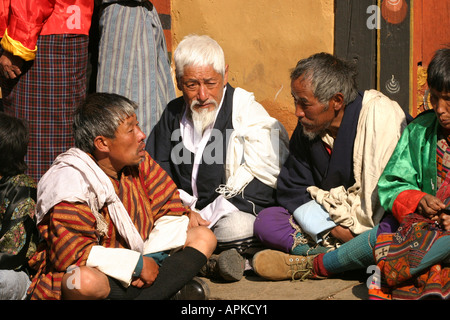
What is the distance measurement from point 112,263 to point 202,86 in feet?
6.36

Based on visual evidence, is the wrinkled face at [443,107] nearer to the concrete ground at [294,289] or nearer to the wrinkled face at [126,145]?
the concrete ground at [294,289]

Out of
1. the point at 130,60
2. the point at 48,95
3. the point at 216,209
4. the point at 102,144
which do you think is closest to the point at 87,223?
the point at 102,144

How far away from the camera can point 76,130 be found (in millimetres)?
4508

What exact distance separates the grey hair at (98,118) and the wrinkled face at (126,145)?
0.12 ft

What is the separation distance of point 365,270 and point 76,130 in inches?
81.8

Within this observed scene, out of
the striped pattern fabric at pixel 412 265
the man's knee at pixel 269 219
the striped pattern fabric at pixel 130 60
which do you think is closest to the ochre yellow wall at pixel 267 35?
the striped pattern fabric at pixel 130 60

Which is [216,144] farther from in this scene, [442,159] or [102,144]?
[442,159]

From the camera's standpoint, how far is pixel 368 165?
4.82m

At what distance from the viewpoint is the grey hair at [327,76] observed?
4938mm

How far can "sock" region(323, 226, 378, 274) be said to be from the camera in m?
4.50

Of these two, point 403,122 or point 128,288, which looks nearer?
point 128,288

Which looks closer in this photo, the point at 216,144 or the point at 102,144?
the point at 102,144

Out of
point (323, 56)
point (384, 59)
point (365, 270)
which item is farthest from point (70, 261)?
point (384, 59)
